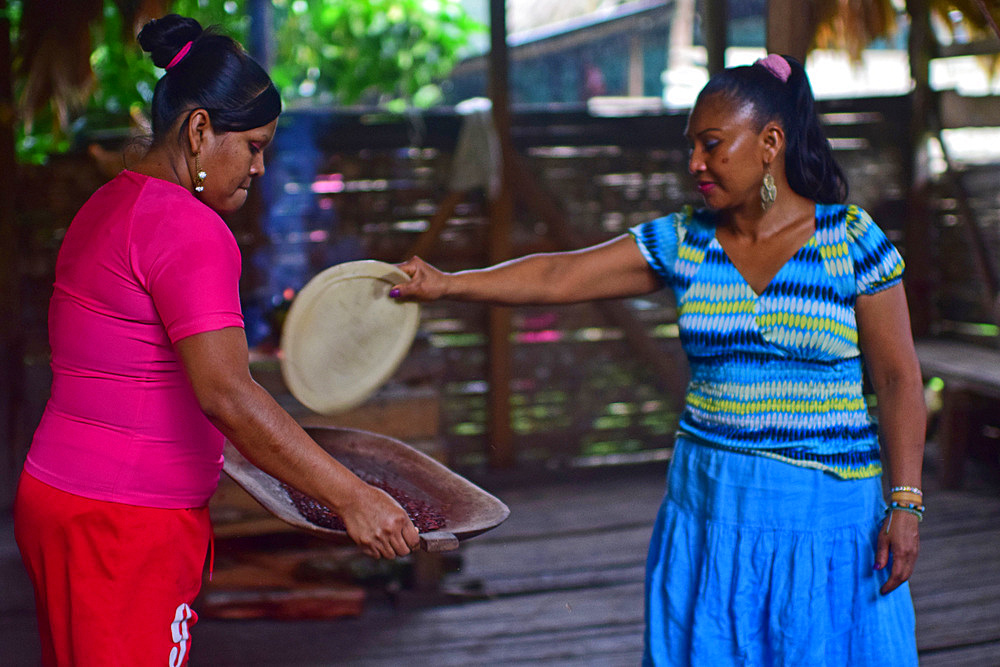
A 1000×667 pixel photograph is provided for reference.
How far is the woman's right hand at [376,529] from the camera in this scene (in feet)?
4.82

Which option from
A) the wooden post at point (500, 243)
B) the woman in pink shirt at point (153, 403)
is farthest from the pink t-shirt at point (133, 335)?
the wooden post at point (500, 243)

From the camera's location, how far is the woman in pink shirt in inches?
53.8

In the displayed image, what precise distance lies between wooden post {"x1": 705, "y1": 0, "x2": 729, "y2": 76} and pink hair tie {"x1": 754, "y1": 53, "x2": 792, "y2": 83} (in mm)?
3537

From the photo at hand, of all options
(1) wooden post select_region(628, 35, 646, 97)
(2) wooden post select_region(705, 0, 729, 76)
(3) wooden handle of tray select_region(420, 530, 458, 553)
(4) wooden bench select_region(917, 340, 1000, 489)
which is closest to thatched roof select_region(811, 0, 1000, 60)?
(2) wooden post select_region(705, 0, 729, 76)

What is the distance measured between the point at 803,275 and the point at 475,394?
379 cm

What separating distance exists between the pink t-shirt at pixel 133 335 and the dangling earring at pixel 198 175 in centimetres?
5

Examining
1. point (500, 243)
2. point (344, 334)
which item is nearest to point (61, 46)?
point (500, 243)

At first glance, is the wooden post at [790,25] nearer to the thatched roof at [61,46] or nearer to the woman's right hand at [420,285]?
the woman's right hand at [420,285]

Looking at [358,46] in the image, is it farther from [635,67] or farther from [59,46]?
[635,67]

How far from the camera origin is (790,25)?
8.45ft

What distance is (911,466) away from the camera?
175cm

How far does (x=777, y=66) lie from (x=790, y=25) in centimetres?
90

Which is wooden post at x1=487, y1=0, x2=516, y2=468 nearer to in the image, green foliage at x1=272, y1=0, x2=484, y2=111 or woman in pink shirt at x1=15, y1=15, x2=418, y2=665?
green foliage at x1=272, y1=0, x2=484, y2=111

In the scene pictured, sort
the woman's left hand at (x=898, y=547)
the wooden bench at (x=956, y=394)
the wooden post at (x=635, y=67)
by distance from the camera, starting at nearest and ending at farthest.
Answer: the woman's left hand at (x=898, y=547), the wooden bench at (x=956, y=394), the wooden post at (x=635, y=67)
